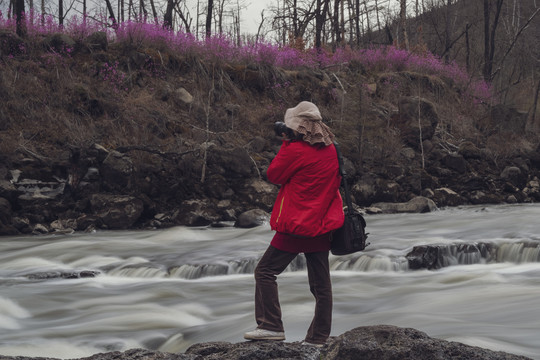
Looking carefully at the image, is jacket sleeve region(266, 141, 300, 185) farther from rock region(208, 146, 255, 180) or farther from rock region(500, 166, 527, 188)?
rock region(500, 166, 527, 188)

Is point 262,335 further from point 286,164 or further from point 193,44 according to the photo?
point 193,44

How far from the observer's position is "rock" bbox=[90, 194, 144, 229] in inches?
518

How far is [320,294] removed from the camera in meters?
4.36

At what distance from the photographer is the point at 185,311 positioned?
24.4 ft

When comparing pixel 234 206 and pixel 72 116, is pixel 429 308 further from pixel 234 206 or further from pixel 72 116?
pixel 72 116

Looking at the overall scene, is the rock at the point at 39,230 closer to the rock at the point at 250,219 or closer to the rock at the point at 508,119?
the rock at the point at 250,219

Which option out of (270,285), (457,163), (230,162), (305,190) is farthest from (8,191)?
(457,163)

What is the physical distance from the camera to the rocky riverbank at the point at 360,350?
11.6 feet

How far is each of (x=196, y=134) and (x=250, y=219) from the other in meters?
4.15

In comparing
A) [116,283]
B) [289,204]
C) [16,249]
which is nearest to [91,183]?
[16,249]

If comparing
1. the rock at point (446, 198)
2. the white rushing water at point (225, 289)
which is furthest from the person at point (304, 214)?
the rock at point (446, 198)

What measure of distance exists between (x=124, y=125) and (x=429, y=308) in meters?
11.6

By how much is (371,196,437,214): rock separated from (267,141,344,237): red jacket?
446 inches

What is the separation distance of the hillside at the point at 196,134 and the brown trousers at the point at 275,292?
9428 mm
